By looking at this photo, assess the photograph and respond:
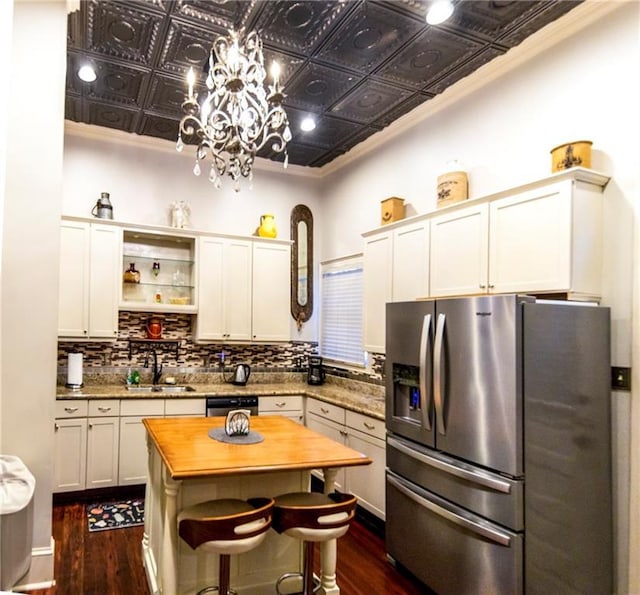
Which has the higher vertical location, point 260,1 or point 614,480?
point 260,1

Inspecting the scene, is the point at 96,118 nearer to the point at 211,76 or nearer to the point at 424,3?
the point at 211,76

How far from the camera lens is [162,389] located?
4594mm

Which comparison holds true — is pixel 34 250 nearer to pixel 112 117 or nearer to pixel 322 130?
pixel 112 117

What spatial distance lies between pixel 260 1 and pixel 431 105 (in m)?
1.73

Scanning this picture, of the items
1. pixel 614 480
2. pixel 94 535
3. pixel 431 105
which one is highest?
pixel 431 105

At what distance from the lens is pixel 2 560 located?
2.56m

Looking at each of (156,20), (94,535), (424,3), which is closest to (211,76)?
(156,20)

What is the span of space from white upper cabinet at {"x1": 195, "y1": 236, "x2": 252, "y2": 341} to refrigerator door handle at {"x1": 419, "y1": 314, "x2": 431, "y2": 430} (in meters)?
2.62

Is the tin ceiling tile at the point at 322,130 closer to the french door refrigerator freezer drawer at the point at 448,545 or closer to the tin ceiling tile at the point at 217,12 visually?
the tin ceiling tile at the point at 217,12

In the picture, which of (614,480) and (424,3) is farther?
(424,3)

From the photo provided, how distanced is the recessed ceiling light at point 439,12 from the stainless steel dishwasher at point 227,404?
3.46 meters

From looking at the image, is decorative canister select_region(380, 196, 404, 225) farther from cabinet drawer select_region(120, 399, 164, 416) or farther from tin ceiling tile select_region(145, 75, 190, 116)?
cabinet drawer select_region(120, 399, 164, 416)

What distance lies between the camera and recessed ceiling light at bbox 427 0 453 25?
2.69 metres

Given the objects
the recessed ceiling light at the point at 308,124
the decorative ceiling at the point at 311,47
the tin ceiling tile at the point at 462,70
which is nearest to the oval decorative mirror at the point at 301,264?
the recessed ceiling light at the point at 308,124
